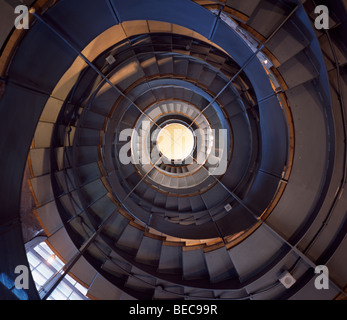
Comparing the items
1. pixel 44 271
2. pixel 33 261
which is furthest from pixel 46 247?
pixel 44 271

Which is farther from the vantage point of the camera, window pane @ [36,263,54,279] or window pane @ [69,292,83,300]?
window pane @ [69,292,83,300]

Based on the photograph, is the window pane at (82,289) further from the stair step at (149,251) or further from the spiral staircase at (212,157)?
the stair step at (149,251)

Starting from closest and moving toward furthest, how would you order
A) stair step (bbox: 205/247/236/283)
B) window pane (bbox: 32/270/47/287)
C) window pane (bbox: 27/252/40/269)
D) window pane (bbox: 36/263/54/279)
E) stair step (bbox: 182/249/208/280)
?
window pane (bbox: 32/270/47/287) < window pane (bbox: 27/252/40/269) < window pane (bbox: 36/263/54/279) < stair step (bbox: 205/247/236/283) < stair step (bbox: 182/249/208/280)

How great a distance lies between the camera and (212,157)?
9992mm

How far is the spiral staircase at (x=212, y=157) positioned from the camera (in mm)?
3959

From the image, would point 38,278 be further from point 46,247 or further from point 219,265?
point 219,265

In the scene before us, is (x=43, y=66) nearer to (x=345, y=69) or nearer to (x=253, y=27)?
(x=253, y=27)

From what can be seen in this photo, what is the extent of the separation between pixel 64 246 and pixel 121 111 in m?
5.08

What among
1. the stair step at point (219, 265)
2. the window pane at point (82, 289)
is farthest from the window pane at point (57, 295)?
the stair step at point (219, 265)

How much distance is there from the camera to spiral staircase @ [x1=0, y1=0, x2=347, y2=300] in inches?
156

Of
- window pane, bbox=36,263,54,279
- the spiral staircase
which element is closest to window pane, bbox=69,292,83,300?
the spiral staircase

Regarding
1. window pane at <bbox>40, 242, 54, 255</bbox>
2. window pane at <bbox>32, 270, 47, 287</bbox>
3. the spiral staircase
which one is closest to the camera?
the spiral staircase

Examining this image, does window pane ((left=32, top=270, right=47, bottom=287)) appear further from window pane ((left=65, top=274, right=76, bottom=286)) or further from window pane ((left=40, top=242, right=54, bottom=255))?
window pane ((left=65, top=274, right=76, bottom=286))

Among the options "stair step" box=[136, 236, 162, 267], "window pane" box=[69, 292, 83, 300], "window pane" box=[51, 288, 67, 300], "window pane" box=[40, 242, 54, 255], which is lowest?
"window pane" box=[69, 292, 83, 300]
